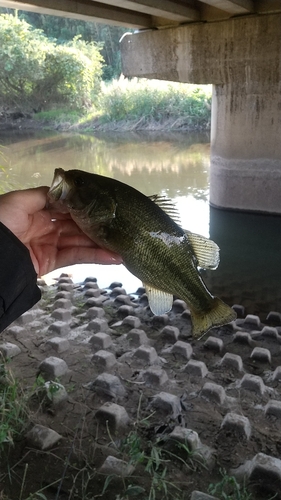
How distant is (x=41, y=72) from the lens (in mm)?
32625

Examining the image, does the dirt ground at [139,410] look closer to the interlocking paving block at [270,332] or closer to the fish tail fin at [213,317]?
the interlocking paving block at [270,332]

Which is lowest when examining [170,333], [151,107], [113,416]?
[170,333]

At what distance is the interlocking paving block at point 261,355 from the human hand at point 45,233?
120 inches

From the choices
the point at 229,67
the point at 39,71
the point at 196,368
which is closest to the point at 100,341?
the point at 196,368

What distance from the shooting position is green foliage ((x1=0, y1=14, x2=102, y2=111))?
3162cm

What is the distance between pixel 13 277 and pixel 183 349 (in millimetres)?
3256

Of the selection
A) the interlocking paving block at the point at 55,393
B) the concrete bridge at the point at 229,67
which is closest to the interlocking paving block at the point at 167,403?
the interlocking paving block at the point at 55,393

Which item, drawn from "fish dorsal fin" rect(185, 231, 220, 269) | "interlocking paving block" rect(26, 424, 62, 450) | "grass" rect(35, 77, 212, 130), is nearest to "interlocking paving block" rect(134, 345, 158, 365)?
"interlocking paving block" rect(26, 424, 62, 450)

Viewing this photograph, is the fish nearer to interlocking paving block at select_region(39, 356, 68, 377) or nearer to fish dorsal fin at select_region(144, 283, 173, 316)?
fish dorsal fin at select_region(144, 283, 173, 316)

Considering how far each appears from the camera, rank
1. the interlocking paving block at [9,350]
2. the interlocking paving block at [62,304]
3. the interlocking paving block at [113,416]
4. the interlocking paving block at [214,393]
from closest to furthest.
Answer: the interlocking paving block at [113,416]
the interlocking paving block at [214,393]
the interlocking paving block at [9,350]
the interlocking paving block at [62,304]

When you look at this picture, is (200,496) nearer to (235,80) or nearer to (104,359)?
(104,359)

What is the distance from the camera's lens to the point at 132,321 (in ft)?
18.6

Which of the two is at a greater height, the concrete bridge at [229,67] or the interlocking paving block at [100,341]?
the concrete bridge at [229,67]

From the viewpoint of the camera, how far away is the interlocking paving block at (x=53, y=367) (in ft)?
13.5
